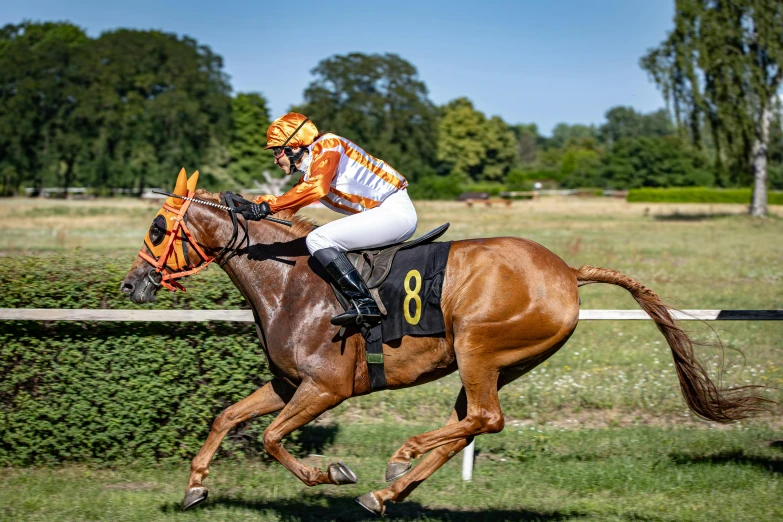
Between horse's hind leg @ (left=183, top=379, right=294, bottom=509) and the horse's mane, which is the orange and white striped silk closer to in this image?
the horse's mane

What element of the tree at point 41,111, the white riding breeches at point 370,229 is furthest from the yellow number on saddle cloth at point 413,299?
the tree at point 41,111

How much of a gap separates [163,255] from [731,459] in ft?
16.5

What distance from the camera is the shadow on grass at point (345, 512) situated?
546 cm

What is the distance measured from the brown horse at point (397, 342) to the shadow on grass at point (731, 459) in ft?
7.17

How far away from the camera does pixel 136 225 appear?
109 feet

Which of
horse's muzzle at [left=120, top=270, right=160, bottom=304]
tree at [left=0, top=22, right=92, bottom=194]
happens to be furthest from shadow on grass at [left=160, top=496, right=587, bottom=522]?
tree at [left=0, top=22, right=92, bottom=194]

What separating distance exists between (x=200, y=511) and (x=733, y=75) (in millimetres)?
36173

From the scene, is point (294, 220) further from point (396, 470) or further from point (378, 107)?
point (378, 107)

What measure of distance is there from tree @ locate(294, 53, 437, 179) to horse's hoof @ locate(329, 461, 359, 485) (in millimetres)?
62999

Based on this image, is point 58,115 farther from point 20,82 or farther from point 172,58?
point 172,58

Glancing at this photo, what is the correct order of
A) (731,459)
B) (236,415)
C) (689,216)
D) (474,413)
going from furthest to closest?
(689,216)
(731,459)
(236,415)
(474,413)

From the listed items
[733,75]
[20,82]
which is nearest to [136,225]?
[733,75]

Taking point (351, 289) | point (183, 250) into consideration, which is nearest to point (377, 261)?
point (351, 289)

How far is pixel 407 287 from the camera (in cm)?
512
